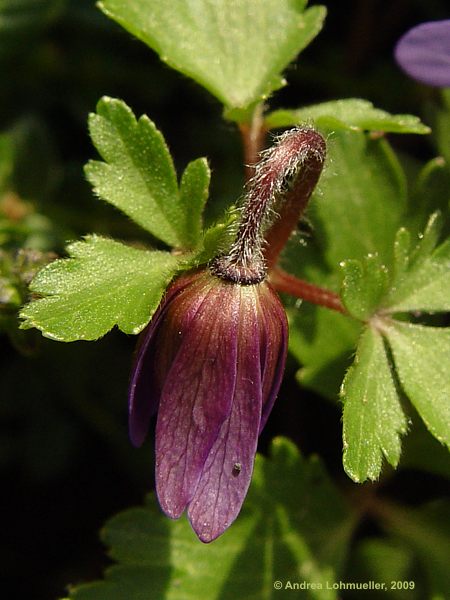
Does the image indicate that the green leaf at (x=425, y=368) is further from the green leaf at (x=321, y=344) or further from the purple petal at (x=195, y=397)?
the purple petal at (x=195, y=397)

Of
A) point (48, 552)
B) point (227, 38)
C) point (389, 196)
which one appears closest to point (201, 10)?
point (227, 38)

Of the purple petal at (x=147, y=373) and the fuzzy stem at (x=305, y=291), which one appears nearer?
the purple petal at (x=147, y=373)

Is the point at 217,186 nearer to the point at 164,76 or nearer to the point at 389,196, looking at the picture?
the point at 164,76

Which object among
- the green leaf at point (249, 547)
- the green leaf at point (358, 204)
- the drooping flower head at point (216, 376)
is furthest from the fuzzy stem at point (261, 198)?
the green leaf at point (249, 547)

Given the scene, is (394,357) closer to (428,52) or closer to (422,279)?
(422,279)

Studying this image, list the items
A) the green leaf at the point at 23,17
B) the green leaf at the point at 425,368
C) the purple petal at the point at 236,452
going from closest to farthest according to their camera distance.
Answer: the purple petal at the point at 236,452, the green leaf at the point at 425,368, the green leaf at the point at 23,17

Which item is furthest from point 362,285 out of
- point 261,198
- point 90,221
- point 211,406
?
point 90,221
